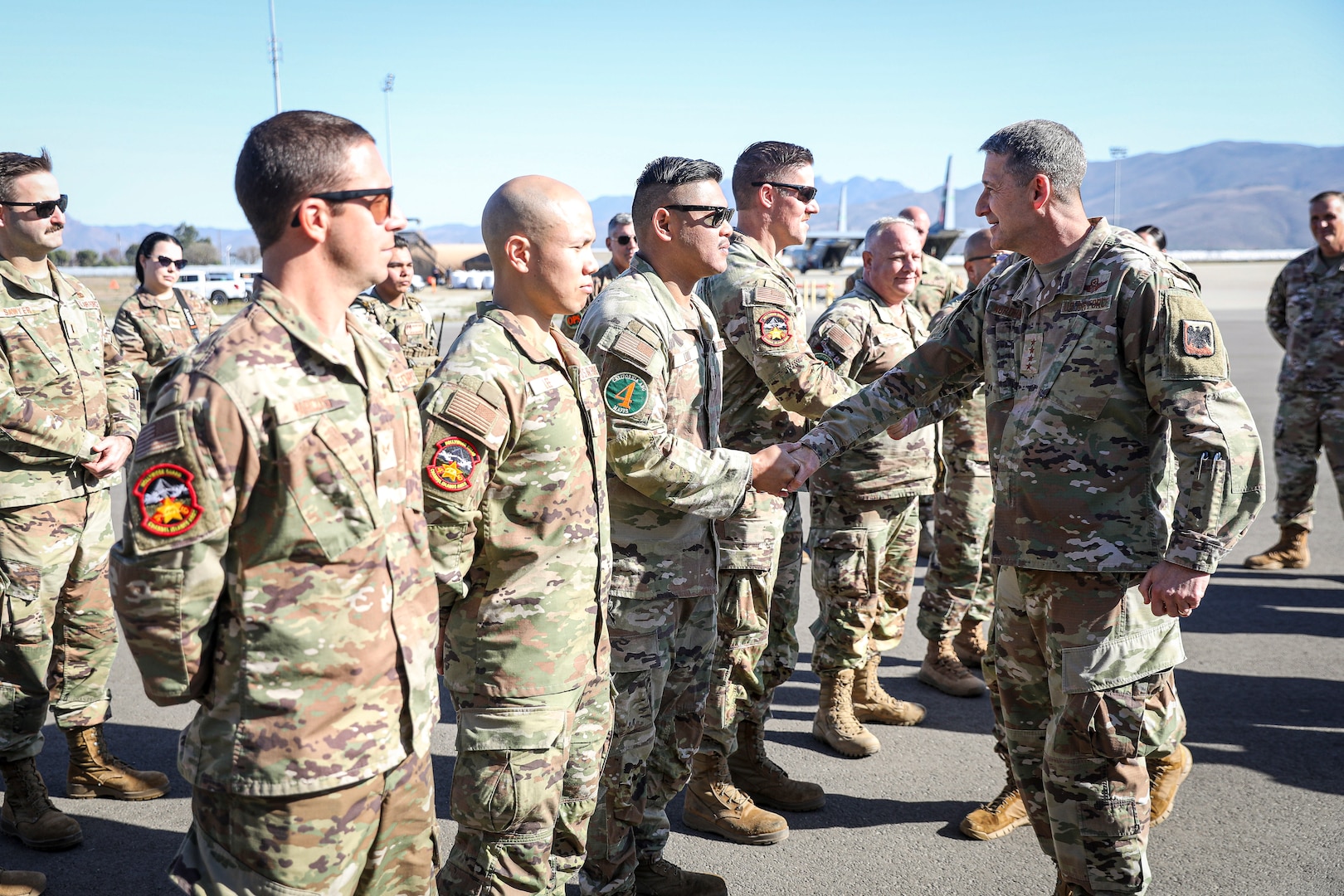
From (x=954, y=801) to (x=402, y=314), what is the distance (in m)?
5.33

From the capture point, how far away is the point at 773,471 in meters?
3.42

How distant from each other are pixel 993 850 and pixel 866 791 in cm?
64

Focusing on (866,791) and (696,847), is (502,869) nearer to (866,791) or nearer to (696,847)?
(696,847)

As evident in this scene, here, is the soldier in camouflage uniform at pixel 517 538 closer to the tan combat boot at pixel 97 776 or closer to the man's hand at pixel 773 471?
the man's hand at pixel 773 471

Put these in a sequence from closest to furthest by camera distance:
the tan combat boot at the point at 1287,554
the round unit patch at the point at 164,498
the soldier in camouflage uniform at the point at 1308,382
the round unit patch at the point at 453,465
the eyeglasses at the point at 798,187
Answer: the round unit patch at the point at 164,498, the round unit patch at the point at 453,465, the eyeglasses at the point at 798,187, the soldier in camouflage uniform at the point at 1308,382, the tan combat boot at the point at 1287,554

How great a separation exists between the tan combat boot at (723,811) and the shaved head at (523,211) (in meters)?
2.31

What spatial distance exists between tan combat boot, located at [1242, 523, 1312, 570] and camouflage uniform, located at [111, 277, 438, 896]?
749 centimetres

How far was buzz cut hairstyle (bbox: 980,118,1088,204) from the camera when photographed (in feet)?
10.3

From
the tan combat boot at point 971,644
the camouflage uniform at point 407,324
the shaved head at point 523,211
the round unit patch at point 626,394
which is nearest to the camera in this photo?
the shaved head at point 523,211

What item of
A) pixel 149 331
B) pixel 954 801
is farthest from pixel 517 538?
pixel 149 331

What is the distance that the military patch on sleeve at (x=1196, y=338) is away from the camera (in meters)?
2.83

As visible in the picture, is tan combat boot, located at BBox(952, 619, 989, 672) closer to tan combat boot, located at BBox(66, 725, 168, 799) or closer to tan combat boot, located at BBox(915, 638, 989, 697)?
tan combat boot, located at BBox(915, 638, 989, 697)

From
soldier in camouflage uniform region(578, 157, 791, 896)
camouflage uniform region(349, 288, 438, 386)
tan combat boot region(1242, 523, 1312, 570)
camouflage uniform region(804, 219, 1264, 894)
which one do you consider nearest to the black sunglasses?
soldier in camouflage uniform region(578, 157, 791, 896)

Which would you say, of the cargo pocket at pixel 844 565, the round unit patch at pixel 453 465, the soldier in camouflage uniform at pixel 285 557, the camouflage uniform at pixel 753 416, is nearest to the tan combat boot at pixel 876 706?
the cargo pocket at pixel 844 565
